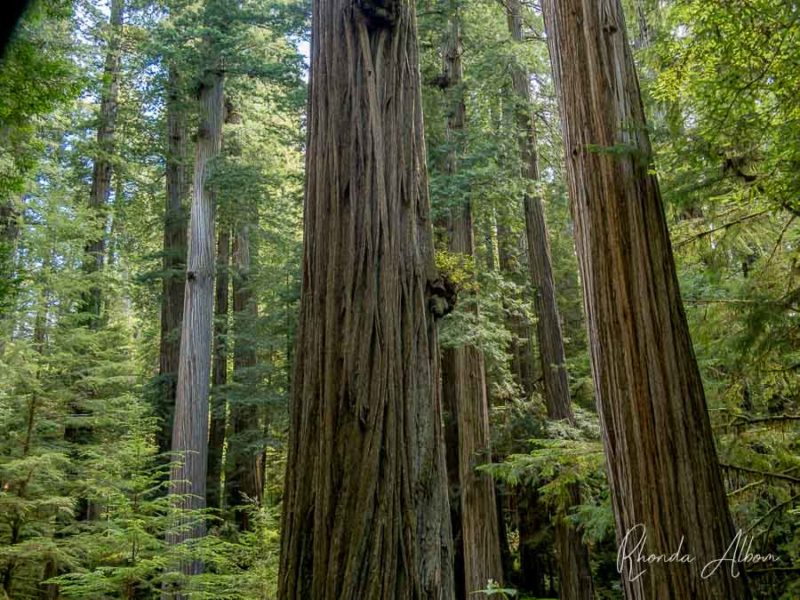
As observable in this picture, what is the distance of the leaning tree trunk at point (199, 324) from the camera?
9.90m

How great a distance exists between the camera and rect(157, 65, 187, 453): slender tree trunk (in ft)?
42.6

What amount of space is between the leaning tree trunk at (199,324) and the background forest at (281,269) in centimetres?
14

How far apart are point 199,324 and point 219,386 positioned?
3420 millimetres

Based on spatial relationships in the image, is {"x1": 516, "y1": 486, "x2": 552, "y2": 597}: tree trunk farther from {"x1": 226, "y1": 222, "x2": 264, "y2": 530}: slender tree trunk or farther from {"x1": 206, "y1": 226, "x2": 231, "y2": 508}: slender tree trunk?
{"x1": 206, "y1": 226, "x2": 231, "y2": 508}: slender tree trunk

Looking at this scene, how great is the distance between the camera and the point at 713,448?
3.53m

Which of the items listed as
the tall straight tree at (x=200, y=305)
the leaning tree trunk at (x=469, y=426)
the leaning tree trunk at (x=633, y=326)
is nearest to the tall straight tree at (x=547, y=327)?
the leaning tree trunk at (x=469, y=426)

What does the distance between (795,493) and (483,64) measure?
8178 millimetres

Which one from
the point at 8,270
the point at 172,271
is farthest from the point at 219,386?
the point at 8,270

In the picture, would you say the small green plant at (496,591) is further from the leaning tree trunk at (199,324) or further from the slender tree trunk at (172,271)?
the slender tree trunk at (172,271)

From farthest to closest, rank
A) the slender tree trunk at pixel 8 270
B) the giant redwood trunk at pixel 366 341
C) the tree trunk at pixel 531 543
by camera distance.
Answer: the tree trunk at pixel 531 543 → the slender tree trunk at pixel 8 270 → the giant redwood trunk at pixel 366 341

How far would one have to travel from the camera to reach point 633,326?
3.80 metres

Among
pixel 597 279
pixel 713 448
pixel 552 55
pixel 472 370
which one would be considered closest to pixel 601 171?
pixel 597 279

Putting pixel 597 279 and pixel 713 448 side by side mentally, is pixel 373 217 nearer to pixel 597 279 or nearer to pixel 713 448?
pixel 597 279

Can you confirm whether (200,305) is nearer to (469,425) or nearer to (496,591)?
(469,425)
